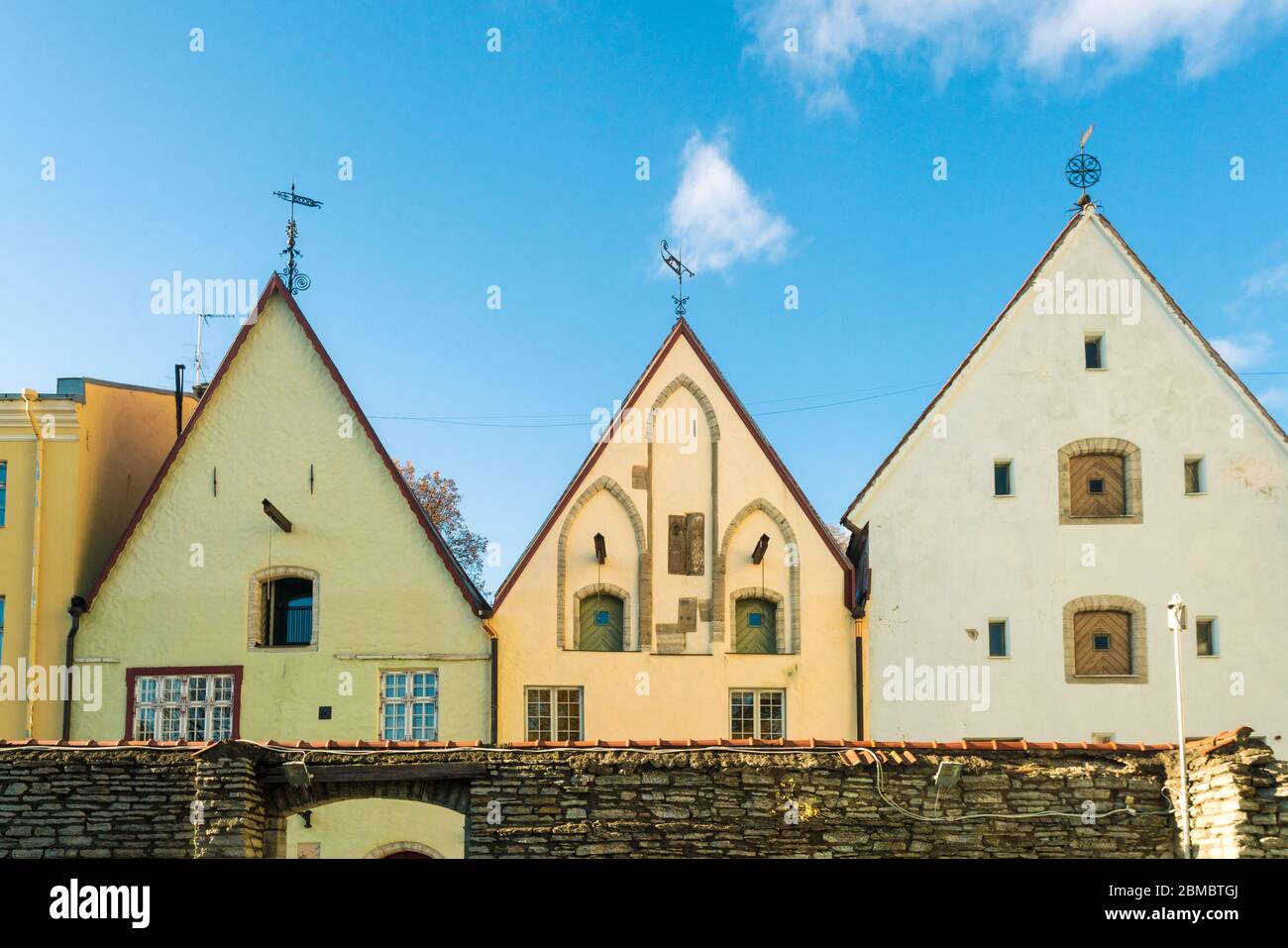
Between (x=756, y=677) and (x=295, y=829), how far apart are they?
891cm

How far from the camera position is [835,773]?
1753cm

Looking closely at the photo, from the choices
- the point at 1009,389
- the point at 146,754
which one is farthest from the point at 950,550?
the point at 146,754

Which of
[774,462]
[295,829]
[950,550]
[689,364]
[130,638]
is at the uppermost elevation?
[689,364]

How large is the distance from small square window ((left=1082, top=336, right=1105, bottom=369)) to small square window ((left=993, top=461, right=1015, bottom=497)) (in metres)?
2.62

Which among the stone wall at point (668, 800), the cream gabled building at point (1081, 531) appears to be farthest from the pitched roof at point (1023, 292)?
the stone wall at point (668, 800)

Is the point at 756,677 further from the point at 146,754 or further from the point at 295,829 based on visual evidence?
the point at 146,754

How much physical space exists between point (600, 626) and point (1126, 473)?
422 inches

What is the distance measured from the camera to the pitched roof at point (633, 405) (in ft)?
88.6

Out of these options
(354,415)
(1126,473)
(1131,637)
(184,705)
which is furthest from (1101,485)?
(184,705)

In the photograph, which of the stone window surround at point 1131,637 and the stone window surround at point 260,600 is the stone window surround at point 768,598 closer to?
the stone window surround at point 1131,637

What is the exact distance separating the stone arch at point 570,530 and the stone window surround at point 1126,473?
8.20m

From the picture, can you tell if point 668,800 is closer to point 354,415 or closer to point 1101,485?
point 354,415

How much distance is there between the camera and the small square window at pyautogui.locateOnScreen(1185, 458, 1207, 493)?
2702 centimetres
